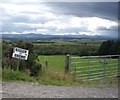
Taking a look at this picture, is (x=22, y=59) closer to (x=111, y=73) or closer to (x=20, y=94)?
(x=20, y=94)

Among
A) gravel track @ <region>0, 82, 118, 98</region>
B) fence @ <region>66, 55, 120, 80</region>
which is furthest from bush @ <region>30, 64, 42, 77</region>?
gravel track @ <region>0, 82, 118, 98</region>

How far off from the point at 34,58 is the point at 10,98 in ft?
17.8

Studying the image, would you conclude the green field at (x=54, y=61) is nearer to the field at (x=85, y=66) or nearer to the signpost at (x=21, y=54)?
the field at (x=85, y=66)

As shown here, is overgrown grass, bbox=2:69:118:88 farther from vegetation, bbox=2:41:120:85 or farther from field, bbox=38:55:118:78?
field, bbox=38:55:118:78

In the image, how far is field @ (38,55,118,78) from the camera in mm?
14688

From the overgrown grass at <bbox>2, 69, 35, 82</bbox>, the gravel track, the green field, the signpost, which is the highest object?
the signpost

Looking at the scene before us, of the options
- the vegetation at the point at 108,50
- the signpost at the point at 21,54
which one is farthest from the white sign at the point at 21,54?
the vegetation at the point at 108,50

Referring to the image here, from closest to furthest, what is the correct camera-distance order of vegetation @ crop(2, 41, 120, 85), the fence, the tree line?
vegetation @ crop(2, 41, 120, 85)
the tree line
the fence

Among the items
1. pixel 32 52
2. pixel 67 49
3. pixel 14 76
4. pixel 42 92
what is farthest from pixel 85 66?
pixel 42 92

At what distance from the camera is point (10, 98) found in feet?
27.0

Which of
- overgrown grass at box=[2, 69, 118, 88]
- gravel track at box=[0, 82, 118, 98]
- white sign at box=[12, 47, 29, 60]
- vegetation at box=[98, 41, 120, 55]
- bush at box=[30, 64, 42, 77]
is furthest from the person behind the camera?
vegetation at box=[98, 41, 120, 55]

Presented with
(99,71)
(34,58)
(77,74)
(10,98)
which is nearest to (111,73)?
(99,71)

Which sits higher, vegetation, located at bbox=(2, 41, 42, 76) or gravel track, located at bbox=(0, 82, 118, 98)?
vegetation, located at bbox=(2, 41, 42, 76)

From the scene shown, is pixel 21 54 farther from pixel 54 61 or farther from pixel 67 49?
pixel 54 61
